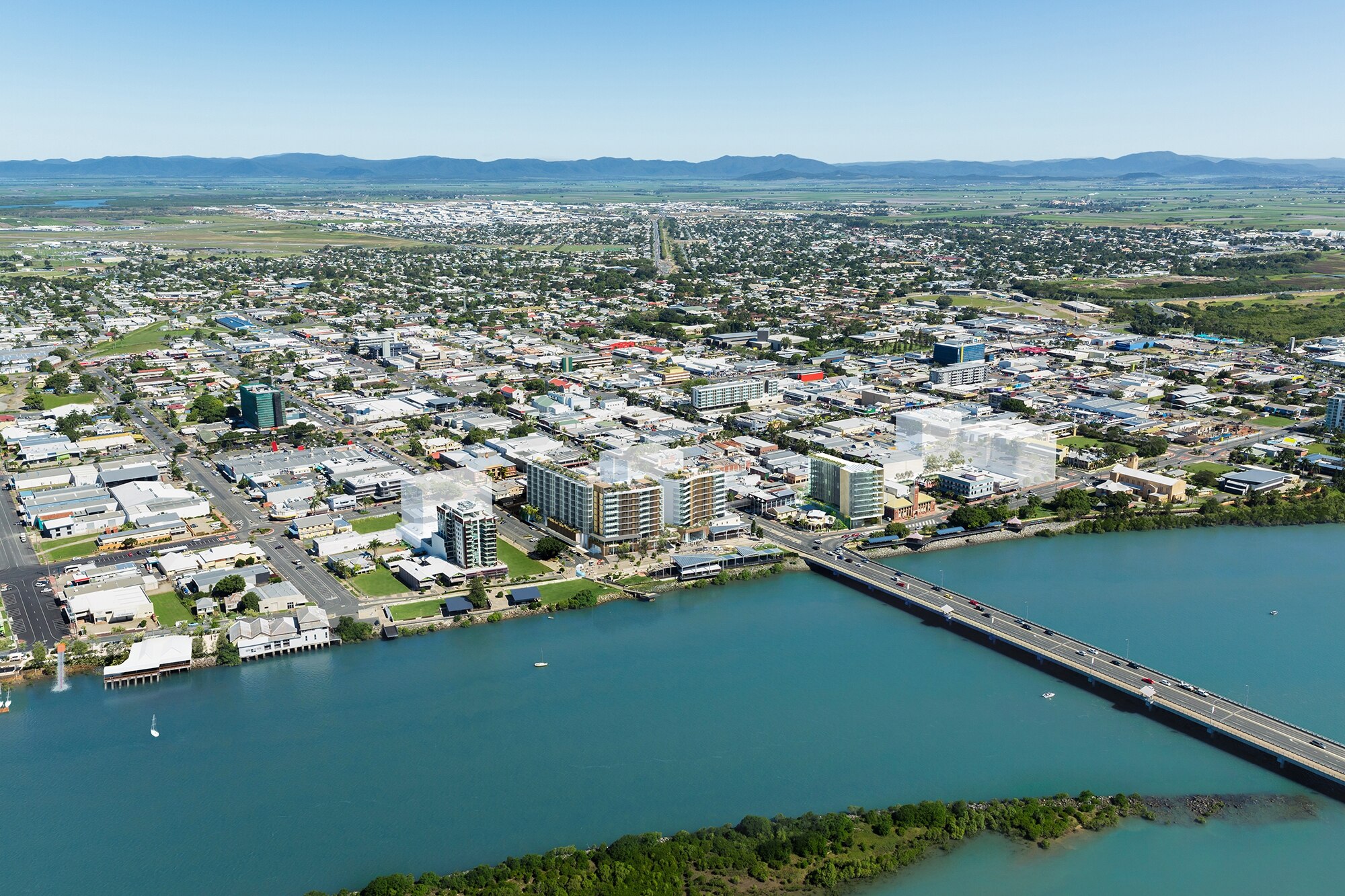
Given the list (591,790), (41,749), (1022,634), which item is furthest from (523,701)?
(1022,634)

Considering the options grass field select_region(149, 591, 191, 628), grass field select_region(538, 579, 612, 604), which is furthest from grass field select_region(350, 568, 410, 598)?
grass field select_region(149, 591, 191, 628)

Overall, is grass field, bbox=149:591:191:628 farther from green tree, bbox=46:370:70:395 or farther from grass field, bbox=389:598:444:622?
green tree, bbox=46:370:70:395

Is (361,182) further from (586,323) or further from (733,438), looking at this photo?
(733,438)

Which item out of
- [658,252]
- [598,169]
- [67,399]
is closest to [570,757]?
[67,399]

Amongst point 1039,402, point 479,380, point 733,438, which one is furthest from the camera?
point 479,380

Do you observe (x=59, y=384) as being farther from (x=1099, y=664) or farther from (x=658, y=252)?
(x=658, y=252)

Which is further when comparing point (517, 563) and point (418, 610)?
point (517, 563)
